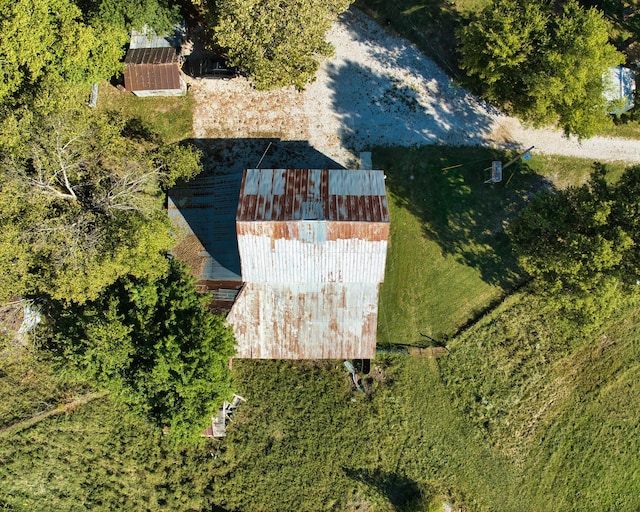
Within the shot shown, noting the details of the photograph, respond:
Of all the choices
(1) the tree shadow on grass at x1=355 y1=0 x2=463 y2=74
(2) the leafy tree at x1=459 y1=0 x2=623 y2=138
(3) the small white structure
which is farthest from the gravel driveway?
(2) the leafy tree at x1=459 y1=0 x2=623 y2=138

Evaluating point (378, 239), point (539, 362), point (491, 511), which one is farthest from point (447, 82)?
point (491, 511)

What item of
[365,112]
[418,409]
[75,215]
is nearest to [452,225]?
[365,112]

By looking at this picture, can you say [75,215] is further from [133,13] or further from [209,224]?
[133,13]

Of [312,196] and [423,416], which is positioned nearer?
[312,196]

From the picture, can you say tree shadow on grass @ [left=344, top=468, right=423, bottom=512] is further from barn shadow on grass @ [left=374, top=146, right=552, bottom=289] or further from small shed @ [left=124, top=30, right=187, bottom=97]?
small shed @ [left=124, top=30, right=187, bottom=97]

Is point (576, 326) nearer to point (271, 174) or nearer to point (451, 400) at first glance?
point (451, 400)

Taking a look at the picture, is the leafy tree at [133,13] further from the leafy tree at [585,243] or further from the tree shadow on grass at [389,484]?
the tree shadow on grass at [389,484]

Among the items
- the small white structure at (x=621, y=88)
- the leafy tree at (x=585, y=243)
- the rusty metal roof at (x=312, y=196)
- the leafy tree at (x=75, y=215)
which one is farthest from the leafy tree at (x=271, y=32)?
the small white structure at (x=621, y=88)
